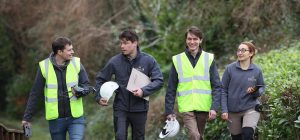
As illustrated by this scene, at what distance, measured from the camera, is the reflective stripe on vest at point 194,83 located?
907cm

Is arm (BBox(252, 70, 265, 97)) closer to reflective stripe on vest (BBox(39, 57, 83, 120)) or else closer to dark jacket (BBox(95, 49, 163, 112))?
dark jacket (BBox(95, 49, 163, 112))

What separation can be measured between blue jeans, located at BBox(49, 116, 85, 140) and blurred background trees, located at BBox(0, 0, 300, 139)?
2802 mm

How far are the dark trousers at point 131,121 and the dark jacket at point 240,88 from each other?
44.6 inches

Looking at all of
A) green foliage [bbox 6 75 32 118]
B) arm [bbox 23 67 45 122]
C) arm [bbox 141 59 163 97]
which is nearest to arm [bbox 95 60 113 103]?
arm [bbox 141 59 163 97]

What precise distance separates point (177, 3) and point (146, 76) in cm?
1061

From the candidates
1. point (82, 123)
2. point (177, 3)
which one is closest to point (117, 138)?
point (82, 123)

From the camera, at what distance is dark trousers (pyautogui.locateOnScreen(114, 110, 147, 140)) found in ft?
Answer: 29.7

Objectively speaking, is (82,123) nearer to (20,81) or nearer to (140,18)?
(140,18)

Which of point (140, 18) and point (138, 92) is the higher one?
point (140, 18)

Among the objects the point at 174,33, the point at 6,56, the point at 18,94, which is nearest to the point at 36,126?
the point at 18,94

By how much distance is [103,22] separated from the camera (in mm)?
21750

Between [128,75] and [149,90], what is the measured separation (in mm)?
380

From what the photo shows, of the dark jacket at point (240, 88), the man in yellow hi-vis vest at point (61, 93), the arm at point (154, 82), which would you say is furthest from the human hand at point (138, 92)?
the dark jacket at point (240, 88)

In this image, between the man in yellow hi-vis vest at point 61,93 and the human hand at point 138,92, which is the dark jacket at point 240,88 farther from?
the man in yellow hi-vis vest at point 61,93
